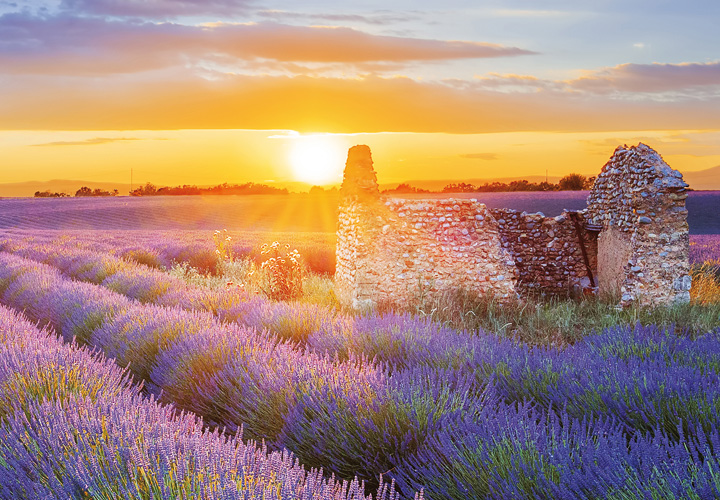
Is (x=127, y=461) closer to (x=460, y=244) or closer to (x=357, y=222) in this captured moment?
(x=357, y=222)

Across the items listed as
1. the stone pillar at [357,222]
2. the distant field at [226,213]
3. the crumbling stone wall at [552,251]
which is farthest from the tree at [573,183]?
the stone pillar at [357,222]

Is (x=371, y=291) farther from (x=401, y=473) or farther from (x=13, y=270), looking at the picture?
(x=13, y=270)

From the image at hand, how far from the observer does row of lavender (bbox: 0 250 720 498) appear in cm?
229

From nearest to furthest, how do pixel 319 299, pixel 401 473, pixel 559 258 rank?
1. pixel 401 473
2. pixel 319 299
3. pixel 559 258

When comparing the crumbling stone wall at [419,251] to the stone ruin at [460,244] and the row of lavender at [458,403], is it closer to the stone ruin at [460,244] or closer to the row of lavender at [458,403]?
the stone ruin at [460,244]

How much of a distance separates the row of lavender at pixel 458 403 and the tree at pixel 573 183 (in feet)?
137

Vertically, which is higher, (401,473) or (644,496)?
(644,496)

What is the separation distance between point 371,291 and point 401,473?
588 cm

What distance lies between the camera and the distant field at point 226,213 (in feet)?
106

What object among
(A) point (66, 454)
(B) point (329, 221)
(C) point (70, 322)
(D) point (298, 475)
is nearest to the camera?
(D) point (298, 475)

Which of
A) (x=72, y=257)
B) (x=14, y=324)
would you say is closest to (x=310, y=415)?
(x=14, y=324)

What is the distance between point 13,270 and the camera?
10195 millimetres

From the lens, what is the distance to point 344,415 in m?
2.96

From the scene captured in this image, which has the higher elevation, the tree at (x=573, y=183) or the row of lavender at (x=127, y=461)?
the tree at (x=573, y=183)
